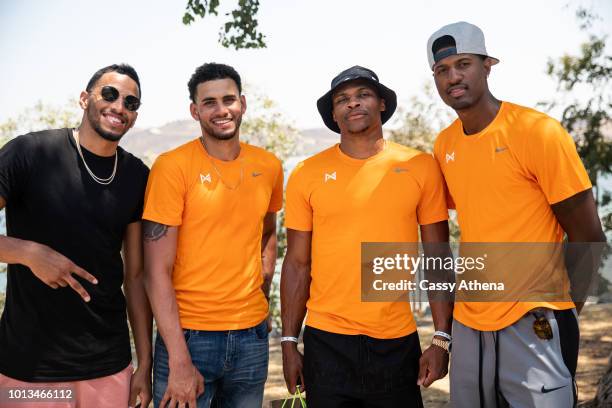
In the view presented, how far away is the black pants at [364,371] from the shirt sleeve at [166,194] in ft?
4.14

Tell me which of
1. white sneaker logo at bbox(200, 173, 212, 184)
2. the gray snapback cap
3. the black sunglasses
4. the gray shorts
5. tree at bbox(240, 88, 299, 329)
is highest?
tree at bbox(240, 88, 299, 329)

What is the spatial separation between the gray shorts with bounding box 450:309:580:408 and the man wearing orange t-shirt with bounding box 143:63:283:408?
4.85ft

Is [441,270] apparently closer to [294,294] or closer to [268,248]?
[294,294]

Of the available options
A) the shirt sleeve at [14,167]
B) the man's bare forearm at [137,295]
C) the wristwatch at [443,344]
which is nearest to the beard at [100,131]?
the shirt sleeve at [14,167]

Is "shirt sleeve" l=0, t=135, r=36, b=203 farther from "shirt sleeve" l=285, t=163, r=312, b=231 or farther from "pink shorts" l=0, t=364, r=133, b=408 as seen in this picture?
"shirt sleeve" l=285, t=163, r=312, b=231

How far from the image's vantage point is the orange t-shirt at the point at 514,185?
3.48 metres

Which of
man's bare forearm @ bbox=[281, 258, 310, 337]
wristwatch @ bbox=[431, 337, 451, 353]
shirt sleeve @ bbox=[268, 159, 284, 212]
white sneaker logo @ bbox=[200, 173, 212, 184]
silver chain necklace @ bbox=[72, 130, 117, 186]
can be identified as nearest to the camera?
silver chain necklace @ bbox=[72, 130, 117, 186]

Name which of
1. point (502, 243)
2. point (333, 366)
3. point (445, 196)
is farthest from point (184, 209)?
point (502, 243)

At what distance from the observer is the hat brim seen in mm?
4277

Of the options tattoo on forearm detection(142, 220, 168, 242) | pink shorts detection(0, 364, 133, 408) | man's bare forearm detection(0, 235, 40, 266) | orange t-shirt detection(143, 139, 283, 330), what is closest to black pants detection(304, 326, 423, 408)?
orange t-shirt detection(143, 139, 283, 330)

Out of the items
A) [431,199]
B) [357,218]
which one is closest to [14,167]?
[357,218]

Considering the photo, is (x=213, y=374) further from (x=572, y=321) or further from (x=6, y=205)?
(x=572, y=321)

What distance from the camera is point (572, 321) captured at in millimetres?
3611

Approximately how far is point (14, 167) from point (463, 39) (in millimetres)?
2968
